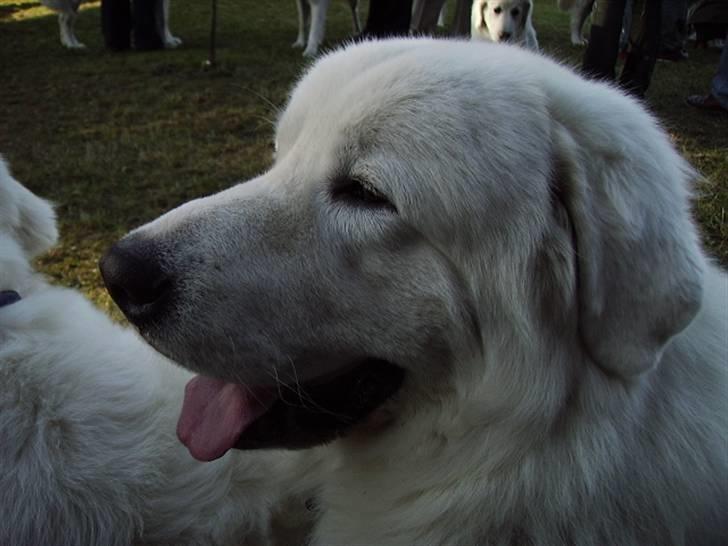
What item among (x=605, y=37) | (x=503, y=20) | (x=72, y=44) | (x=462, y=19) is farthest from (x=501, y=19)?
(x=72, y=44)

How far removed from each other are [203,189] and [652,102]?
4.70 m

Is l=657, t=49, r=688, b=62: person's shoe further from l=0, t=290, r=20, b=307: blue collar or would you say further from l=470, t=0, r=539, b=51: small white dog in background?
l=0, t=290, r=20, b=307: blue collar

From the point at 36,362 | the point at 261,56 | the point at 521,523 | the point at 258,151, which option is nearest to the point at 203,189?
the point at 258,151

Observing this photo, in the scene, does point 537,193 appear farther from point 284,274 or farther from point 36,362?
point 36,362

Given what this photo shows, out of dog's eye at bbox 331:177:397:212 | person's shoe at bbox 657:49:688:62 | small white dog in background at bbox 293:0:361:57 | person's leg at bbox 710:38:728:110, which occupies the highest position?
dog's eye at bbox 331:177:397:212

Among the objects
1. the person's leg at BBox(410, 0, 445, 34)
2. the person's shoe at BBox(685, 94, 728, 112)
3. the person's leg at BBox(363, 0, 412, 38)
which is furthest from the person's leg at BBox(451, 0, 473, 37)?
the person's shoe at BBox(685, 94, 728, 112)

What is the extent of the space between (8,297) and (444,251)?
129cm

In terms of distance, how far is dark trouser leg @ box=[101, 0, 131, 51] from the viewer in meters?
9.72

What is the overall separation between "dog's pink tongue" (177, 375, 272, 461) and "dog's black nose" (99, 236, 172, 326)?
0.99 feet

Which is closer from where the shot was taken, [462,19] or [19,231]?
[19,231]

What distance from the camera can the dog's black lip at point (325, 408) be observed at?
1.67m

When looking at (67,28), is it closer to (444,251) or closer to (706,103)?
(706,103)

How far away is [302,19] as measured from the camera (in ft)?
36.4

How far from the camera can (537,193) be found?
60.2 inches
